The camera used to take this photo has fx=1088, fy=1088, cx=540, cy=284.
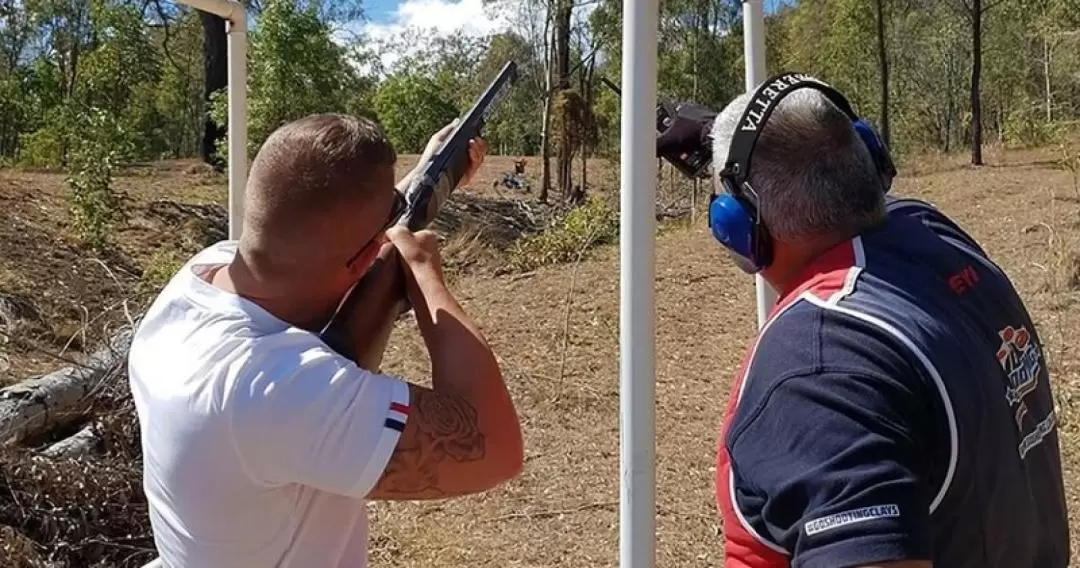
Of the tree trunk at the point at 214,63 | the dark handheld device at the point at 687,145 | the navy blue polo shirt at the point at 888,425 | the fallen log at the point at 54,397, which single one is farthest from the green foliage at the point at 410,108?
the navy blue polo shirt at the point at 888,425

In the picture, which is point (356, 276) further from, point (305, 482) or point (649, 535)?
point (649, 535)

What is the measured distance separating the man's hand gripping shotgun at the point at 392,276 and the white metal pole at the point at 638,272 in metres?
0.40

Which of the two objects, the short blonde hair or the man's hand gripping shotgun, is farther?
the man's hand gripping shotgun

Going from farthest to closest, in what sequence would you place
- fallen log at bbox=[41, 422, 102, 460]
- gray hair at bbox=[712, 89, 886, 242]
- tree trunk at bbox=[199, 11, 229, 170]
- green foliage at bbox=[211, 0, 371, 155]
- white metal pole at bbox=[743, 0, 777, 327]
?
tree trunk at bbox=[199, 11, 229, 170], green foliage at bbox=[211, 0, 371, 155], fallen log at bbox=[41, 422, 102, 460], white metal pole at bbox=[743, 0, 777, 327], gray hair at bbox=[712, 89, 886, 242]

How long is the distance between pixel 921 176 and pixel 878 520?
1832cm

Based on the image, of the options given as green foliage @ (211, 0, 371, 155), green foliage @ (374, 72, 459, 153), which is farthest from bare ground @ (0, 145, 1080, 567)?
green foliage @ (374, 72, 459, 153)

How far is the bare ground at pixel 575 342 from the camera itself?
16.0 ft

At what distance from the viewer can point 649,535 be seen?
2.12 m

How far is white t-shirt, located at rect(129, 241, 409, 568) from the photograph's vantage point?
64.2 inches

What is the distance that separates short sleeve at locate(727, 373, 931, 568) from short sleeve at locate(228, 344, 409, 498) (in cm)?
56

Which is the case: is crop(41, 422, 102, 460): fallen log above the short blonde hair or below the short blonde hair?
below

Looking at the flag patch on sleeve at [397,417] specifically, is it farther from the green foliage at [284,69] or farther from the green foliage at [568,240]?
the green foliage at [284,69]

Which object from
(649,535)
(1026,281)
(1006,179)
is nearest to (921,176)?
(1006,179)

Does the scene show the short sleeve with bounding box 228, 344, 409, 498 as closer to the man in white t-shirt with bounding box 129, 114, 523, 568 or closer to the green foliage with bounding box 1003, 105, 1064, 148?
the man in white t-shirt with bounding box 129, 114, 523, 568
